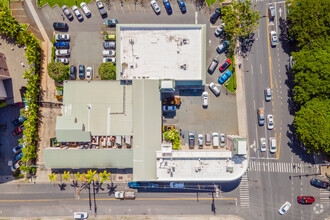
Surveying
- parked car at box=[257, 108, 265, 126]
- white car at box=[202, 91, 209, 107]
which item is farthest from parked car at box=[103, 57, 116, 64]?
parked car at box=[257, 108, 265, 126]

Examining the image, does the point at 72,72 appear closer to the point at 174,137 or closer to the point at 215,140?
the point at 174,137

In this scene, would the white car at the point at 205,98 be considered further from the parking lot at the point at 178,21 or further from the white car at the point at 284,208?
the white car at the point at 284,208

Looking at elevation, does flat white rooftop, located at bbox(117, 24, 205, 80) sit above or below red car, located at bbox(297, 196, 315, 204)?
above

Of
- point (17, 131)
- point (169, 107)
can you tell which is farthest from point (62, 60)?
point (169, 107)

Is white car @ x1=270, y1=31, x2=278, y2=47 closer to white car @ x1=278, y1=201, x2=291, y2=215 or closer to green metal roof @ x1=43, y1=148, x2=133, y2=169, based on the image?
white car @ x1=278, y1=201, x2=291, y2=215

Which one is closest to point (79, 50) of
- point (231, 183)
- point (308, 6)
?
point (231, 183)

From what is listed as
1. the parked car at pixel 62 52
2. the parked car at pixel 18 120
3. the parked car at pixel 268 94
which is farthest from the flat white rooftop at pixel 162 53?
the parked car at pixel 18 120
